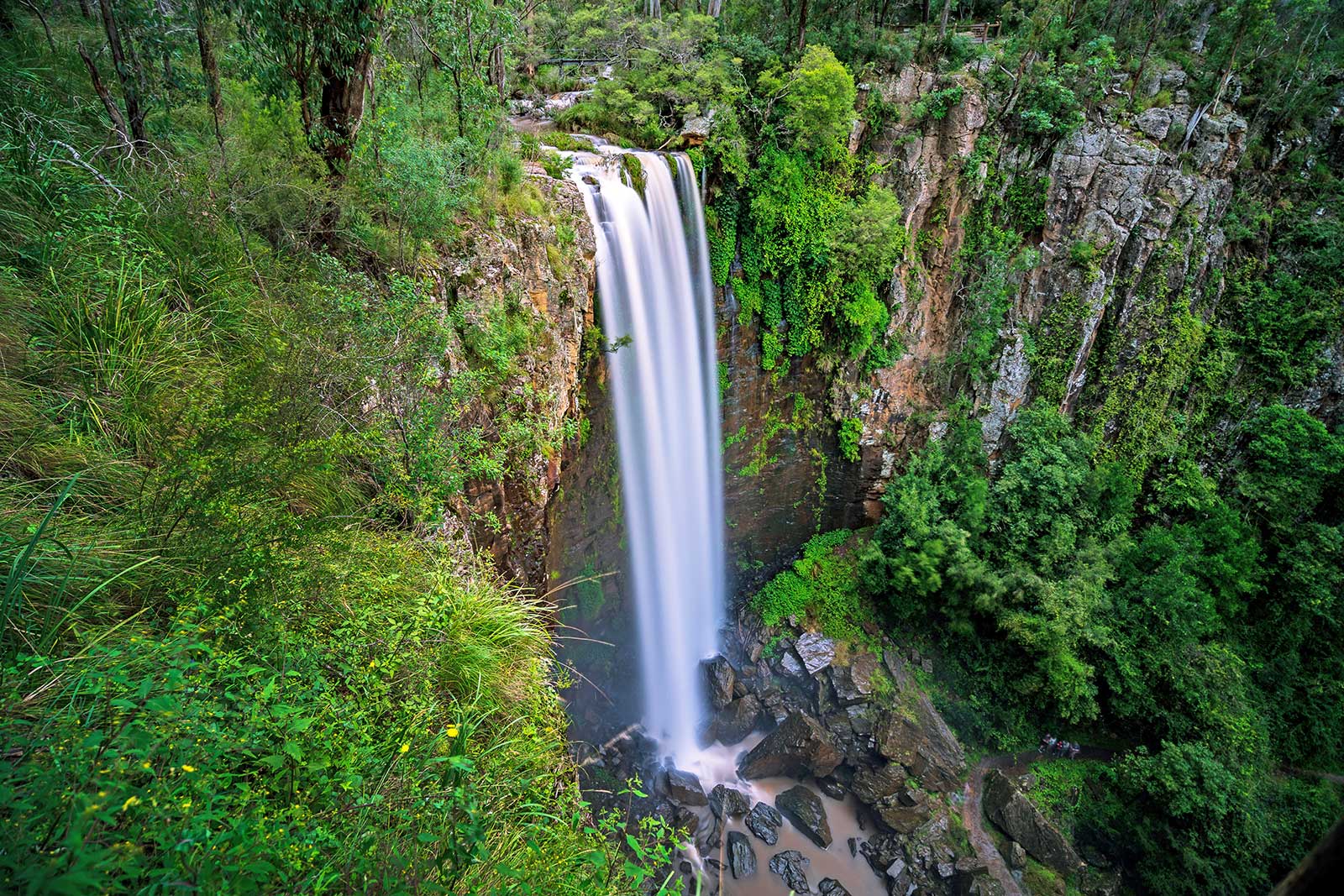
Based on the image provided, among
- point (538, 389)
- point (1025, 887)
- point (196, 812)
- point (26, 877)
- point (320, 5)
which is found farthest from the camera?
point (1025, 887)

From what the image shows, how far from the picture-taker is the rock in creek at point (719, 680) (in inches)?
438

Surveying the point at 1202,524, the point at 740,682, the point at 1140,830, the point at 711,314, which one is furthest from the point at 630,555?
the point at 1202,524

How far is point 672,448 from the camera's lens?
10.5 metres

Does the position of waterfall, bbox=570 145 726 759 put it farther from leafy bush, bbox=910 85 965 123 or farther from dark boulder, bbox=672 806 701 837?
leafy bush, bbox=910 85 965 123

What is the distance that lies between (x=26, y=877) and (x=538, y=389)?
5809 millimetres

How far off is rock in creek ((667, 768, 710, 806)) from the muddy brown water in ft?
0.48

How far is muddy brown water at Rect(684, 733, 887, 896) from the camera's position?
840cm

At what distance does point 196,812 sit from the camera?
167cm

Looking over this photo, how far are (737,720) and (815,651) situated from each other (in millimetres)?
2107

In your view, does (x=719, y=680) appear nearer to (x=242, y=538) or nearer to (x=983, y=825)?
(x=983, y=825)

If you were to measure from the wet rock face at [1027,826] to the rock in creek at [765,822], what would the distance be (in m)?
3.87

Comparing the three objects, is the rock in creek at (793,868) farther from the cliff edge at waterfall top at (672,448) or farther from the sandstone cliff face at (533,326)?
the sandstone cliff face at (533,326)

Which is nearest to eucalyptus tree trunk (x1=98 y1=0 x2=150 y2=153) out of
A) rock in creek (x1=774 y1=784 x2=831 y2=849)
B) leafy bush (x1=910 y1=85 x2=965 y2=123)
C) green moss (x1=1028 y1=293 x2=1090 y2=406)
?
rock in creek (x1=774 y1=784 x2=831 y2=849)

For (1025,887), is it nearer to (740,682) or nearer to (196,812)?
(740,682)
